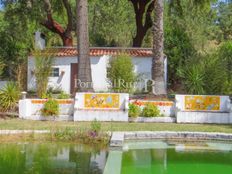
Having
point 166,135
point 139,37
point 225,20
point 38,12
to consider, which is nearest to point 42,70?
point 166,135

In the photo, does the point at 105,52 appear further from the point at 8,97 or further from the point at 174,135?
the point at 174,135

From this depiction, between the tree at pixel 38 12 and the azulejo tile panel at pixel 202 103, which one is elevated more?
the tree at pixel 38 12

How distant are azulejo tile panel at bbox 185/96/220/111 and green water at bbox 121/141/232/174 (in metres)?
4.11

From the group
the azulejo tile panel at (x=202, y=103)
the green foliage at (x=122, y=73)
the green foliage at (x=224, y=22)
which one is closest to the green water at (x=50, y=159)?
the azulejo tile panel at (x=202, y=103)

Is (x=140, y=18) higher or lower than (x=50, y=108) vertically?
higher

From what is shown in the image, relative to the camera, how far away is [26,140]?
11492 millimetres

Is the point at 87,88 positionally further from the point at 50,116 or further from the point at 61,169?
the point at 61,169

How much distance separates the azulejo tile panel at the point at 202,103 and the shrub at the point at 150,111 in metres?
1.17

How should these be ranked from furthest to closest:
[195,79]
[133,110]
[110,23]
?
[110,23] → [195,79] → [133,110]

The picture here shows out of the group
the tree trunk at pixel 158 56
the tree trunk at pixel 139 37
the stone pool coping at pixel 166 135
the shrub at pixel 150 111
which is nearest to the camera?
the stone pool coping at pixel 166 135

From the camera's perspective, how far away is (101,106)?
1555cm

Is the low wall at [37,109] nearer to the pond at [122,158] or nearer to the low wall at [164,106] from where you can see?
the low wall at [164,106]

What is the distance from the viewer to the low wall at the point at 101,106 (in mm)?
15281

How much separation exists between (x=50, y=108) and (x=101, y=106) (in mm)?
1959
